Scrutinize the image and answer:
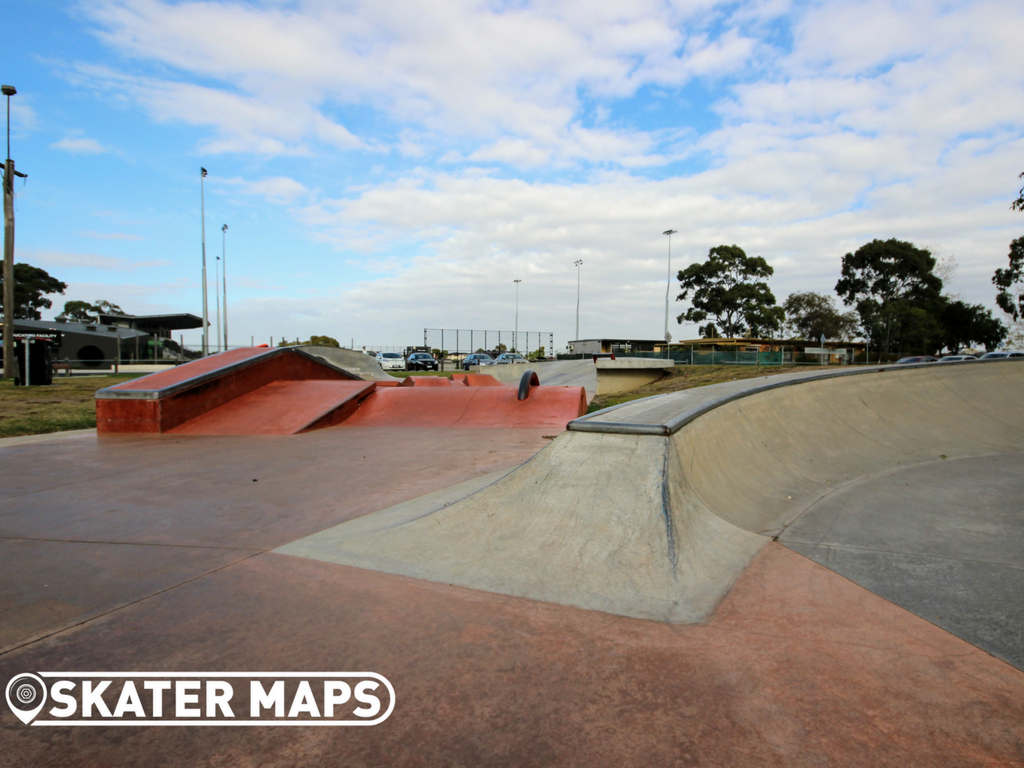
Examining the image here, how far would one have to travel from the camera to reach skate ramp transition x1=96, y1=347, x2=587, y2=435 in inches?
345

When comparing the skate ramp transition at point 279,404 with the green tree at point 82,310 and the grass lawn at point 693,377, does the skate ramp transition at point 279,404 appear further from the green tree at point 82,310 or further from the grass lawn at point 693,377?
the green tree at point 82,310

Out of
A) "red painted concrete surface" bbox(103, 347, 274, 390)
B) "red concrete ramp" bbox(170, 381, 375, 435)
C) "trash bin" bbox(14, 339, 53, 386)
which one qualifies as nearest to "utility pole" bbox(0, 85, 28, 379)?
"trash bin" bbox(14, 339, 53, 386)

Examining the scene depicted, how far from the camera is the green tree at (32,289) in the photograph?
6450 centimetres

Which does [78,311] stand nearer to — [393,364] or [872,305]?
[393,364]

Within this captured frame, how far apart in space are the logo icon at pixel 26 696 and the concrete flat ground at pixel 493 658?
0.20ft

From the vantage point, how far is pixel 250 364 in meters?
10.8

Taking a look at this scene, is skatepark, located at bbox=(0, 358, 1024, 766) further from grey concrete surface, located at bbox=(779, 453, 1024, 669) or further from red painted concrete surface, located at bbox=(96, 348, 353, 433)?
red painted concrete surface, located at bbox=(96, 348, 353, 433)

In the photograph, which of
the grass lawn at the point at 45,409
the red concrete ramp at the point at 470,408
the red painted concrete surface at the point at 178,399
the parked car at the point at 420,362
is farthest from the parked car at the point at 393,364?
the red concrete ramp at the point at 470,408

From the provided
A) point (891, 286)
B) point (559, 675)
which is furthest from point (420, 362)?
point (891, 286)

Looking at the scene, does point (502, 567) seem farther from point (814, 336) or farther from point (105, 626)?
point (814, 336)

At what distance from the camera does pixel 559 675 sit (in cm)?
211

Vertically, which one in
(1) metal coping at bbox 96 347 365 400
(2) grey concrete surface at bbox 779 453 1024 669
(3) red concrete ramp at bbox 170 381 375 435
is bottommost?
(2) grey concrete surface at bbox 779 453 1024 669

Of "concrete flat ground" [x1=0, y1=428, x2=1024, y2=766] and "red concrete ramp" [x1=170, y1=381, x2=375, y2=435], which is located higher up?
"red concrete ramp" [x1=170, y1=381, x2=375, y2=435]

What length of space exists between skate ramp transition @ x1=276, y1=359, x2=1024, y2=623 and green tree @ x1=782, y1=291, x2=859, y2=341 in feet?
211
